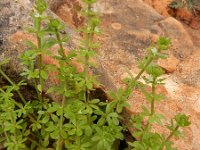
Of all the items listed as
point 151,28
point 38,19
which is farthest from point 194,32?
point 38,19

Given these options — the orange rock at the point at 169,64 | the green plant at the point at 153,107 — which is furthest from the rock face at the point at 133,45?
the green plant at the point at 153,107

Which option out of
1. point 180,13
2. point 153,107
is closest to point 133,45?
point 153,107

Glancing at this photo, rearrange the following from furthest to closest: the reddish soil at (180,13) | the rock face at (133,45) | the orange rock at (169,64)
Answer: the reddish soil at (180,13), the orange rock at (169,64), the rock face at (133,45)

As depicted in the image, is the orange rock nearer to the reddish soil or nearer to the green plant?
the green plant

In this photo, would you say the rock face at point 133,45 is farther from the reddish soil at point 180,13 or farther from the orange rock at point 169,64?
the reddish soil at point 180,13

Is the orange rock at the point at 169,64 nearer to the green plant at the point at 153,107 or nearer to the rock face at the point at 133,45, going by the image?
the rock face at the point at 133,45

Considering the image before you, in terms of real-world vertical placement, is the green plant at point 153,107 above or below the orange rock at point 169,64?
above

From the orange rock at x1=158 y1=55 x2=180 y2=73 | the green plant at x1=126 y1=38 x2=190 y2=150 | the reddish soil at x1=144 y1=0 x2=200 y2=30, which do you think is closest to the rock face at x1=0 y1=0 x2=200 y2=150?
the orange rock at x1=158 y1=55 x2=180 y2=73

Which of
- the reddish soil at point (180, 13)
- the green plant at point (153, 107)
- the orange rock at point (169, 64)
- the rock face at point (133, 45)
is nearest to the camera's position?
the green plant at point (153, 107)

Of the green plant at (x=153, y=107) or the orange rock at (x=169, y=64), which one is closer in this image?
the green plant at (x=153, y=107)

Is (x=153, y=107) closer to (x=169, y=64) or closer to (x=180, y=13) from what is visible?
(x=169, y=64)
